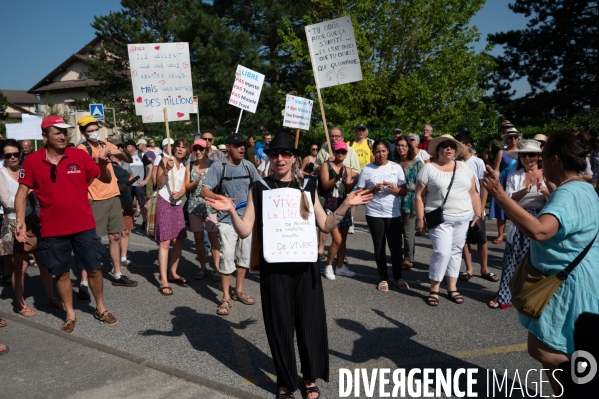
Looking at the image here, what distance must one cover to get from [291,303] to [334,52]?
18.7ft

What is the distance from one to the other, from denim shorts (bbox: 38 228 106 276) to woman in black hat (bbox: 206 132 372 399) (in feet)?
7.51

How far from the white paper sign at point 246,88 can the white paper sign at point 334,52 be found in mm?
2379

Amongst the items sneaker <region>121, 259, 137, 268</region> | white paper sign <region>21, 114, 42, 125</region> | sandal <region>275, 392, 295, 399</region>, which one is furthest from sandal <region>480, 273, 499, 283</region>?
white paper sign <region>21, 114, 42, 125</region>

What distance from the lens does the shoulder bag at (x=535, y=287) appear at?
308 cm

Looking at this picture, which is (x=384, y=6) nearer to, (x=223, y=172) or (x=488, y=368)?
(x=223, y=172)

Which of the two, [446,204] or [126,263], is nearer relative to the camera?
[446,204]

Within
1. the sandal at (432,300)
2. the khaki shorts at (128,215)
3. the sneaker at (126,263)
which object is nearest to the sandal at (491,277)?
the sandal at (432,300)

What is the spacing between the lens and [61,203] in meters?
5.33

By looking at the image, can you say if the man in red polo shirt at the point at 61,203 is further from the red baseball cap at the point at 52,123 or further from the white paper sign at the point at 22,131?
the white paper sign at the point at 22,131

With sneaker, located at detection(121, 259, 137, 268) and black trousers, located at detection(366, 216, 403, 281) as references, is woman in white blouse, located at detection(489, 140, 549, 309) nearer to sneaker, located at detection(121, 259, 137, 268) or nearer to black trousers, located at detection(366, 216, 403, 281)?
black trousers, located at detection(366, 216, 403, 281)

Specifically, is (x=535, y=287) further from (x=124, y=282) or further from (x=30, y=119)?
(x=30, y=119)

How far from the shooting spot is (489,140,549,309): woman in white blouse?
572 centimetres

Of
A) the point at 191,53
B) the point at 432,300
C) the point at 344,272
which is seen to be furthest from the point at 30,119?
the point at 191,53

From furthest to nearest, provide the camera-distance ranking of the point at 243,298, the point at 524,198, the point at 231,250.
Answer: the point at 243,298 < the point at 231,250 < the point at 524,198
